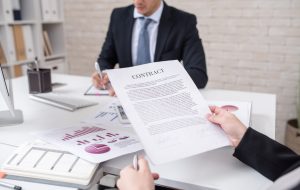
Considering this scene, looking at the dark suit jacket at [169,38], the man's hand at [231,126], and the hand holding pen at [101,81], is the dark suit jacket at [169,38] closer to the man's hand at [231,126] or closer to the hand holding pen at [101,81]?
the hand holding pen at [101,81]

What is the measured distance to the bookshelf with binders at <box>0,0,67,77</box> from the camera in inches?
97.0

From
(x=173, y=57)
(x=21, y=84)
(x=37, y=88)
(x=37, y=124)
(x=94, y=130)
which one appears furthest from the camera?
(x=173, y=57)

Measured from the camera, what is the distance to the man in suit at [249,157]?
0.65m

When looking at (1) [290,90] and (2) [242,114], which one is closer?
(2) [242,114]

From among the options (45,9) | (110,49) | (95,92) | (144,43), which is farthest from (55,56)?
(95,92)

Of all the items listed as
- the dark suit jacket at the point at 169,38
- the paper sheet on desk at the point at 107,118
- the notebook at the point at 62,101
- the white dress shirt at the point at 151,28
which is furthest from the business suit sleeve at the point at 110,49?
the paper sheet on desk at the point at 107,118

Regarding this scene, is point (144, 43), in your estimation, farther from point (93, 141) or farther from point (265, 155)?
point (265, 155)

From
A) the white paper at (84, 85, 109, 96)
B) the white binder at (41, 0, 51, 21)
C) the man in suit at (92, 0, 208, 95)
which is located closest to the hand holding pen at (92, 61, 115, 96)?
the white paper at (84, 85, 109, 96)

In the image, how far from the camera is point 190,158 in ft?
2.68

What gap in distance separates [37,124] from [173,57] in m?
0.96

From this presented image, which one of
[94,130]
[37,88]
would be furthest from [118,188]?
[37,88]

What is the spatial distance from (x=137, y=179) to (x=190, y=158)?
0.70 ft

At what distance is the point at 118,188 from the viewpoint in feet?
2.23

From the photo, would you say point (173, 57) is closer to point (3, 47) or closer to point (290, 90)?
point (290, 90)
